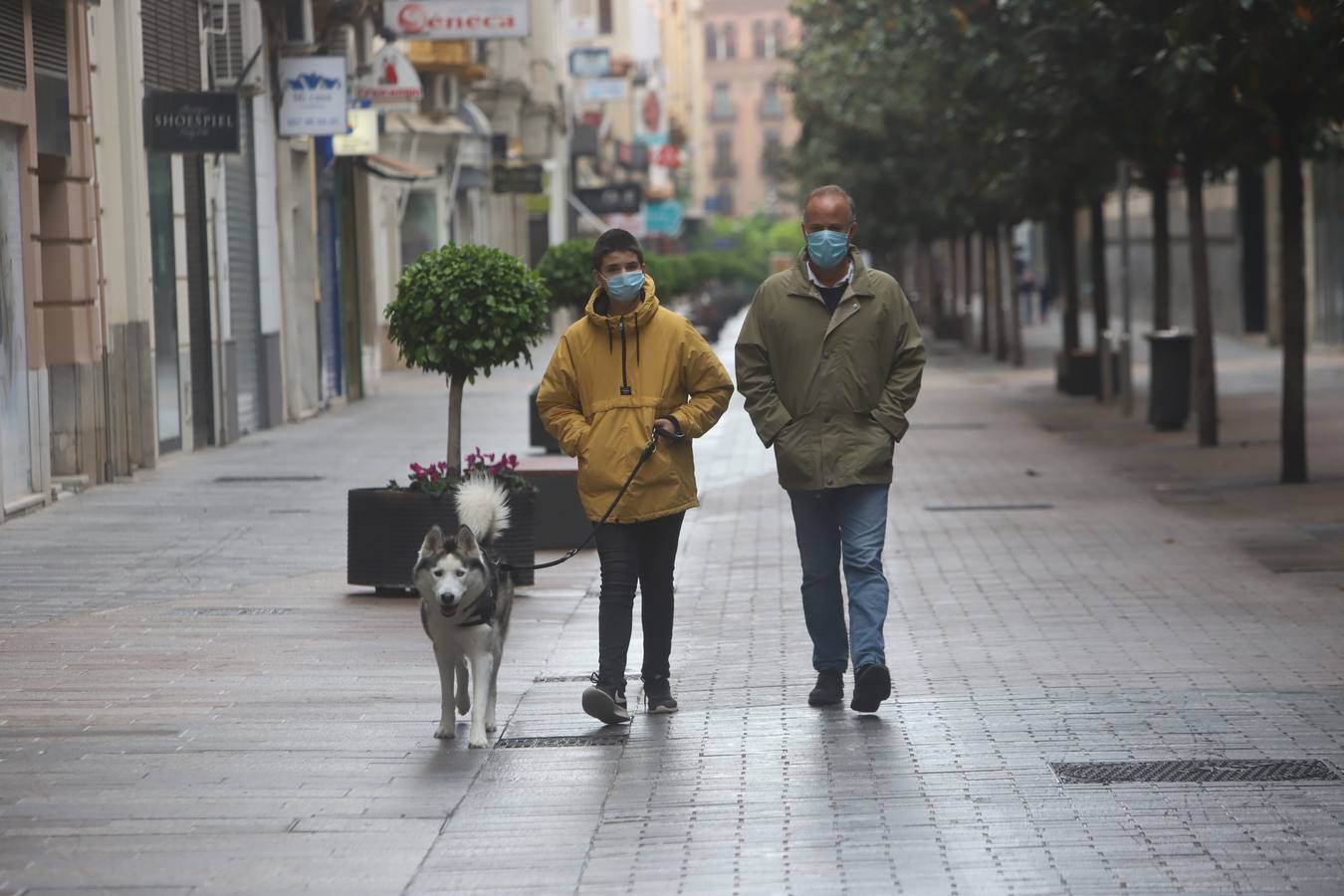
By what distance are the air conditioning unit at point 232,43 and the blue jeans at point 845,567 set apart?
57.1 feet

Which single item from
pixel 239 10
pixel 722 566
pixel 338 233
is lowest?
pixel 722 566

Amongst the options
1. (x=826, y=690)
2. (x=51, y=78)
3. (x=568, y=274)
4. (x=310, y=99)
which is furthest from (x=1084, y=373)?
(x=826, y=690)

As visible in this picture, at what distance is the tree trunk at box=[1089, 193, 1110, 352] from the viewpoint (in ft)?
Answer: 98.3

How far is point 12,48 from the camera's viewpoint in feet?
55.6

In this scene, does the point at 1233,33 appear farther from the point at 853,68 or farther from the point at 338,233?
the point at 853,68

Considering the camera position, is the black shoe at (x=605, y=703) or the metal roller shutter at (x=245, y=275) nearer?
the black shoe at (x=605, y=703)

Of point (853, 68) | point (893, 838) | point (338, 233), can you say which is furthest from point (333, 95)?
point (893, 838)

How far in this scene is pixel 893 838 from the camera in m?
6.56

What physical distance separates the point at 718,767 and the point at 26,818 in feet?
7.07

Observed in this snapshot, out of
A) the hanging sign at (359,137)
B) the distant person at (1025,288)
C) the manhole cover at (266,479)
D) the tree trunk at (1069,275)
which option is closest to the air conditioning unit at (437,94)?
the hanging sign at (359,137)

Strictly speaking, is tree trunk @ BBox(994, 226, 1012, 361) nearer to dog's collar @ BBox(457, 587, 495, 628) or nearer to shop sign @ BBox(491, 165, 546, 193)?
shop sign @ BBox(491, 165, 546, 193)

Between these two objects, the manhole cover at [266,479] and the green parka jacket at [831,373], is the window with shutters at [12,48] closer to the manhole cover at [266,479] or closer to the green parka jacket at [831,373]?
the manhole cover at [266,479]

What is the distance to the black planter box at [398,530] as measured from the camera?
12211 millimetres

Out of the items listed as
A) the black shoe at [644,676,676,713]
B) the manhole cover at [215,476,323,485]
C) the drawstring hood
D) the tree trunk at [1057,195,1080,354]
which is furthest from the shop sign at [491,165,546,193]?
the drawstring hood
